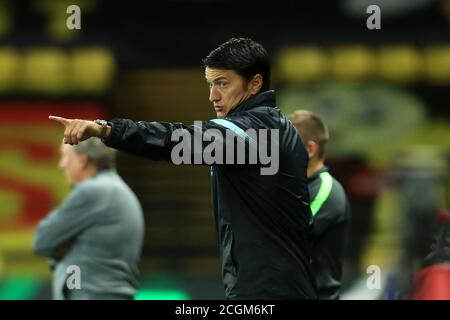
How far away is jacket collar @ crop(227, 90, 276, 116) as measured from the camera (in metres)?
4.48

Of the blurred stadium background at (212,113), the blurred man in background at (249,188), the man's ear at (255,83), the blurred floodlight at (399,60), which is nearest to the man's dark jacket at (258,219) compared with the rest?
the blurred man in background at (249,188)

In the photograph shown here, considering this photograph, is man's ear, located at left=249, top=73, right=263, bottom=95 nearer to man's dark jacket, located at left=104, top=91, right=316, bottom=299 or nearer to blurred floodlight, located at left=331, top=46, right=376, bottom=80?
man's dark jacket, located at left=104, top=91, right=316, bottom=299

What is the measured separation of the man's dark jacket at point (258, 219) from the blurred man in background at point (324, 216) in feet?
3.58

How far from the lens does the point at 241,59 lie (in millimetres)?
4488

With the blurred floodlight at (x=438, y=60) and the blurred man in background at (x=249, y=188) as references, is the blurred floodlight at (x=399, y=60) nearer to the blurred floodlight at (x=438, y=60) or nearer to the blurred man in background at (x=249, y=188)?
the blurred floodlight at (x=438, y=60)

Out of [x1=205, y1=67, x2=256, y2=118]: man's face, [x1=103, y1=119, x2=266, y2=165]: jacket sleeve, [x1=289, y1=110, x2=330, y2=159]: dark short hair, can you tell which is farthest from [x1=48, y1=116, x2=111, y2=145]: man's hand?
[x1=289, y1=110, x2=330, y2=159]: dark short hair

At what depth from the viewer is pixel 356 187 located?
13.7 meters

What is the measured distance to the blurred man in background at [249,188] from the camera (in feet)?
13.9

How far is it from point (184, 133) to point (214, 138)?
0.37ft

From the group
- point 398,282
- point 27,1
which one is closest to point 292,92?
point 27,1

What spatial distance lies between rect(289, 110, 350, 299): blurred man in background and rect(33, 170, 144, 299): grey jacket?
1163 mm

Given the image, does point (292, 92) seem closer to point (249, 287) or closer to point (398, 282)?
point (398, 282)
